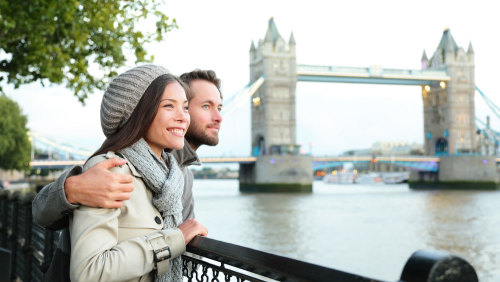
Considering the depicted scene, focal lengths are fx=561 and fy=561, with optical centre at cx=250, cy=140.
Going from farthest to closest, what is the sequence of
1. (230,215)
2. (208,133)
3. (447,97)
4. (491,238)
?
(447,97), (230,215), (491,238), (208,133)

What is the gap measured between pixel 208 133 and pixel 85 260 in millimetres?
952

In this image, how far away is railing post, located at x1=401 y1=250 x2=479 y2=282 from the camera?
2.22 ft

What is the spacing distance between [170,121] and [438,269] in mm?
771

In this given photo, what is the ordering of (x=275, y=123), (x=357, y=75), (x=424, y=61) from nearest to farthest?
(x=357, y=75) → (x=275, y=123) → (x=424, y=61)

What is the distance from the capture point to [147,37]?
20.1 feet

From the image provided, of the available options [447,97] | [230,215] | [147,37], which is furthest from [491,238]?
[447,97]

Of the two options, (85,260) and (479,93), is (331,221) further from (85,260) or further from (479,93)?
(479,93)

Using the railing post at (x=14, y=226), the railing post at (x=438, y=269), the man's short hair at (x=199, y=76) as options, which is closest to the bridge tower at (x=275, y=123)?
the railing post at (x=14, y=226)

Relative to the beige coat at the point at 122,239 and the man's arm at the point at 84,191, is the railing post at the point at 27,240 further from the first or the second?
the beige coat at the point at 122,239

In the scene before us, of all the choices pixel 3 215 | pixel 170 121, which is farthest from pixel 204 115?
pixel 3 215

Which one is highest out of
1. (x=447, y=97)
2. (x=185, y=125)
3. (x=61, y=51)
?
(x=447, y=97)

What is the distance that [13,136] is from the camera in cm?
2278

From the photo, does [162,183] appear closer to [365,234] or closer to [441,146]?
[365,234]

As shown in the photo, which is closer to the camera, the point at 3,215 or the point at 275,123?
the point at 3,215
